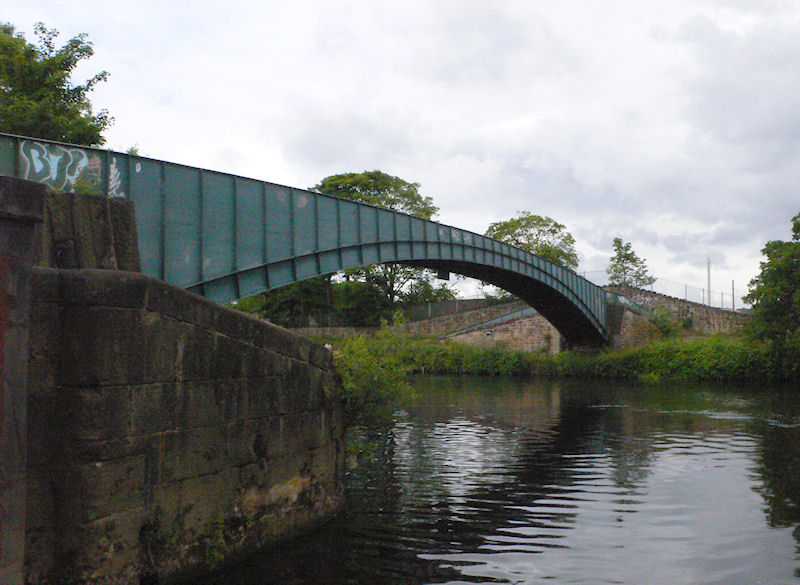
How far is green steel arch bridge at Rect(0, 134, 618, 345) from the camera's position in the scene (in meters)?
14.0

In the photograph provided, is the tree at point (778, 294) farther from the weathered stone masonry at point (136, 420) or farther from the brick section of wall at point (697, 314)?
the weathered stone masonry at point (136, 420)

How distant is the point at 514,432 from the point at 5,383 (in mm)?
14450

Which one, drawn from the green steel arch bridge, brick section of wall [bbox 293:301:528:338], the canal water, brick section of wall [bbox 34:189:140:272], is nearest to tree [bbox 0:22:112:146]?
the green steel arch bridge

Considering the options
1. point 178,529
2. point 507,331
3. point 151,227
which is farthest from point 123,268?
point 507,331

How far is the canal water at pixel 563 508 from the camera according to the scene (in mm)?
7039

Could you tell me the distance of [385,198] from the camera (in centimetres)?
5384

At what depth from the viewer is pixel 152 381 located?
563 centimetres

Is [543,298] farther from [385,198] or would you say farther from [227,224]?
[227,224]

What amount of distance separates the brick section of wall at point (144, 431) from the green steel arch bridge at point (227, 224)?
3752mm

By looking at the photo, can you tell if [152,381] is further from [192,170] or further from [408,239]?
[408,239]

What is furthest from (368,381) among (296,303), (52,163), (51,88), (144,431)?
(296,303)

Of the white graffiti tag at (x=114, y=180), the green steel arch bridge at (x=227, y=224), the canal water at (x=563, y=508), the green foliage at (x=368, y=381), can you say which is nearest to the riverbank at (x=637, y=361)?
the green steel arch bridge at (x=227, y=224)

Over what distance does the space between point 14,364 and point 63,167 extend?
9.99 meters

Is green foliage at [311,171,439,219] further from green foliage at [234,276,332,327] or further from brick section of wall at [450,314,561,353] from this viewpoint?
brick section of wall at [450,314,561,353]
